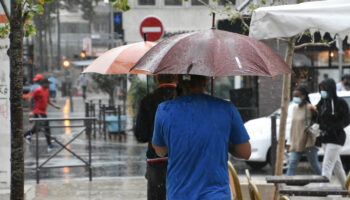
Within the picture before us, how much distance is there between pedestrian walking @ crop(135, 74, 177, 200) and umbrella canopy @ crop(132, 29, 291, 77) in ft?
3.47

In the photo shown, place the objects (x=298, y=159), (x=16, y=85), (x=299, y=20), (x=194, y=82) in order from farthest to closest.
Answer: (x=298, y=159) < (x=299, y=20) < (x=16, y=85) < (x=194, y=82)

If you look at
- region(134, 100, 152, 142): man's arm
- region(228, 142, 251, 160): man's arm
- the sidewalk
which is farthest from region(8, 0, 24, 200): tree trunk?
the sidewalk

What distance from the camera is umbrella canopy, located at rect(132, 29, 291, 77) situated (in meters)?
3.81

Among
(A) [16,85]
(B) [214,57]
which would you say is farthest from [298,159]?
(B) [214,57]

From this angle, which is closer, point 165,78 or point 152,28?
point 165,78

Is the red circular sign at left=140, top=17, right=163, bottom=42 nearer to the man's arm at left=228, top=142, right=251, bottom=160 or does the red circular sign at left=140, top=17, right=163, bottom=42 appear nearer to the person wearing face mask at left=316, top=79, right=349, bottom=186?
the person wearing face mask at left=316, top=79, right=349, bottom=186

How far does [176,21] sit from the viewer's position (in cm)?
2714

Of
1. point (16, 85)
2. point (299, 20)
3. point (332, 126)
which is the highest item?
point (299, 20)

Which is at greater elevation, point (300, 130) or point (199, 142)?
point (199, 142)

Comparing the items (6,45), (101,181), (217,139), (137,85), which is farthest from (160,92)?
(137,85)

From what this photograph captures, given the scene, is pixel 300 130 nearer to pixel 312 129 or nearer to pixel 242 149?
pixel 312 129

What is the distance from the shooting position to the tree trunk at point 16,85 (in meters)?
4.96

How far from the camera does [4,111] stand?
7.35 m

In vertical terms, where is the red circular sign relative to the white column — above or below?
above
